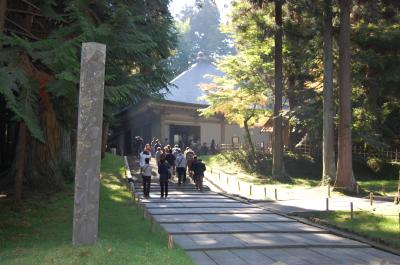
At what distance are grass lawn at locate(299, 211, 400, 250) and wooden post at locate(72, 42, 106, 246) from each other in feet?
21.1

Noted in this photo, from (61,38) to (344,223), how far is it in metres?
8.32

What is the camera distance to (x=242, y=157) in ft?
96.6

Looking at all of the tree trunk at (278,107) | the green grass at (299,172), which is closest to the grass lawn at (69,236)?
the tree trunk at (278,107)

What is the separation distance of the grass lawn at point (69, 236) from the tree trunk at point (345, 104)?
8.71m

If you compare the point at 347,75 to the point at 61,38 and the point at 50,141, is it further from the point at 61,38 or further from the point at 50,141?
the point at 61,38

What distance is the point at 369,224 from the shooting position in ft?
40.6

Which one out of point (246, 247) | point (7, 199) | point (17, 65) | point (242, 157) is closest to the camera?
point (17, 65)

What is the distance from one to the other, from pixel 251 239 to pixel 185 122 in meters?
26.9

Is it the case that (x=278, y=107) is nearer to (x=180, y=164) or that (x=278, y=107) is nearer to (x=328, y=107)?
(x=328, y=107)

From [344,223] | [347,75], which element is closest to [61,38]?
[344,223]

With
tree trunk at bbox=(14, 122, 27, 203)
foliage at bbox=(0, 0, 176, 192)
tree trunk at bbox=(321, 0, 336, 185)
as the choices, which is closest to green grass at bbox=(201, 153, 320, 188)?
tree trunk at bbox=(321, 0, 336, 185)

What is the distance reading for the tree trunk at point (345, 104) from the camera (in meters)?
19.7

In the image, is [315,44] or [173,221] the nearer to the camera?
[173,221]

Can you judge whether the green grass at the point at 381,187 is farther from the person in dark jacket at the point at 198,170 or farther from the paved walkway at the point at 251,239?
the paved walkway at the point at 251,239
